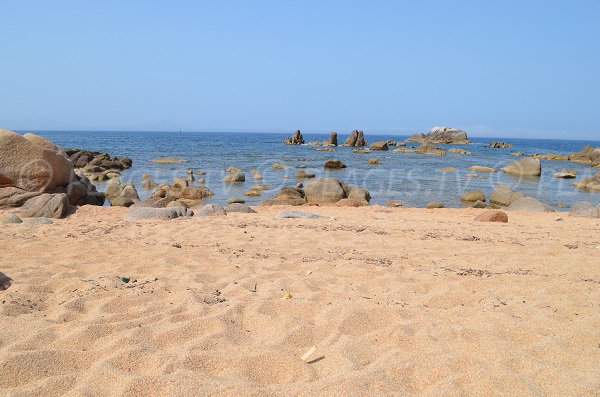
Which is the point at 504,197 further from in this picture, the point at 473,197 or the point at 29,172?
the point at 29,172

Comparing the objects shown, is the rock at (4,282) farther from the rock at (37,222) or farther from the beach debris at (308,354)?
the rock at (37,222)

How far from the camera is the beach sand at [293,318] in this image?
2361mm

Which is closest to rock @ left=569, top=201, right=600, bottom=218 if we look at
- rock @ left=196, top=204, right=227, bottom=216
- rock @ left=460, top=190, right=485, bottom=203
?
rock @ left=460, top=190, right=485, bottom=203

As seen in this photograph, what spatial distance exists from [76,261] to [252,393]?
3.24 metres

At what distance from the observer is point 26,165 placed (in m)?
10.2

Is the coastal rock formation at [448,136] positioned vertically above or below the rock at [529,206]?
above

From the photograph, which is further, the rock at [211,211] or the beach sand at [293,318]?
the rock at [211,211]

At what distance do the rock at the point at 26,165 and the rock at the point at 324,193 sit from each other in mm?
7024

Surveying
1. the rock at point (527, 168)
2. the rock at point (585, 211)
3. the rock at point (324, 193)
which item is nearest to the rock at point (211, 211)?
the rock at point (324, 193)

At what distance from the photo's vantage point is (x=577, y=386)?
7.61 feet

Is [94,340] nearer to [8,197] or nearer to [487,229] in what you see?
[487,229]

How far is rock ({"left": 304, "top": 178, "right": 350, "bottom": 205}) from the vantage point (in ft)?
45.7

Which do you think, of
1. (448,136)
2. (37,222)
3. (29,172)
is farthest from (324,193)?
(448,136)

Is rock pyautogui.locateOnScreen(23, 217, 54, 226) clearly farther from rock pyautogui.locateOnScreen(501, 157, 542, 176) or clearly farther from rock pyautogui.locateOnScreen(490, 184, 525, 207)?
rock pyautogui.locateOnScreen(501, 157, 542, 176)
